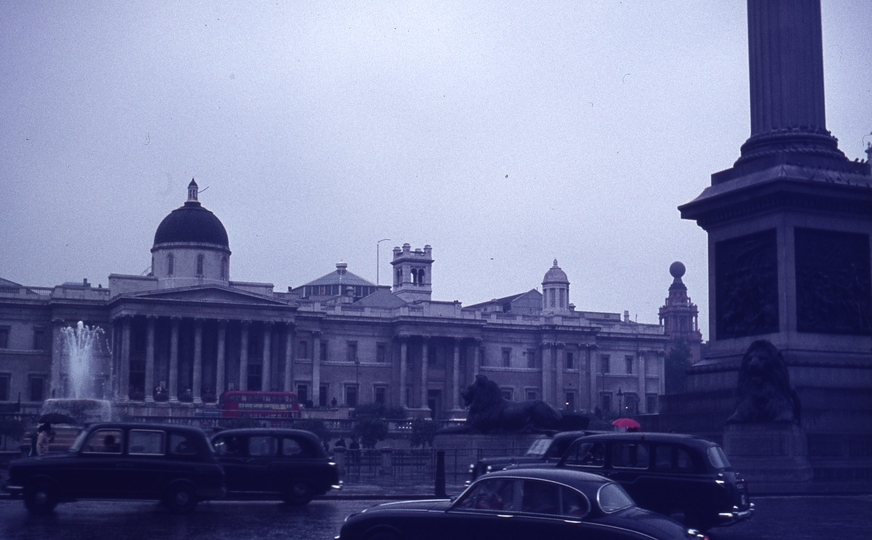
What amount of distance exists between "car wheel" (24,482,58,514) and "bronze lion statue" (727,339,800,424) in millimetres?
13135

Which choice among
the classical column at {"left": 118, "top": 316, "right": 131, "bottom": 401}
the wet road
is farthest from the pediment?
the wet road

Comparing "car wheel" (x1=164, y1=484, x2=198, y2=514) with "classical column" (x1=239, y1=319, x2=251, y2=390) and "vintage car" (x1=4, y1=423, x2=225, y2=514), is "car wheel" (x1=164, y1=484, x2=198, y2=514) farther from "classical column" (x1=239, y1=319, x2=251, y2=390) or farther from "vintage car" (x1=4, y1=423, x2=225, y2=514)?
"classical column" (x1=239, y1=319, x2=251, y2=390)

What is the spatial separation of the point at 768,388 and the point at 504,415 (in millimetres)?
10135

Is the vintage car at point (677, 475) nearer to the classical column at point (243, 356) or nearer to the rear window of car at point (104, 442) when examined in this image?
the rear window of car at point (104, 442)

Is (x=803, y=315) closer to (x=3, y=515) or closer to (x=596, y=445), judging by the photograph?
(x=596, y=445)

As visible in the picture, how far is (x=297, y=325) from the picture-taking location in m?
90.8

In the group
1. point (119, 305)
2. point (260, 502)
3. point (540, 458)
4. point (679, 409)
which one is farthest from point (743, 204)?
point (119, 305)

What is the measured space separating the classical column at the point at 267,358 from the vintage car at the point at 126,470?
68907mm

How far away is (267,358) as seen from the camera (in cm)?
A: 8638

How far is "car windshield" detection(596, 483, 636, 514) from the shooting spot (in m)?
9.85

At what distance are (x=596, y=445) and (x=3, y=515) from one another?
351 inches

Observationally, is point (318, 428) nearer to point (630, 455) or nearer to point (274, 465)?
point (274, 465)

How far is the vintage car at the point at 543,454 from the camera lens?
18.5 meters

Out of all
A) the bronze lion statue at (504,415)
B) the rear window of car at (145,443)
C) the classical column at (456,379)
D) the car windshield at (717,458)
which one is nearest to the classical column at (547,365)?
the classical column at (456,379)
